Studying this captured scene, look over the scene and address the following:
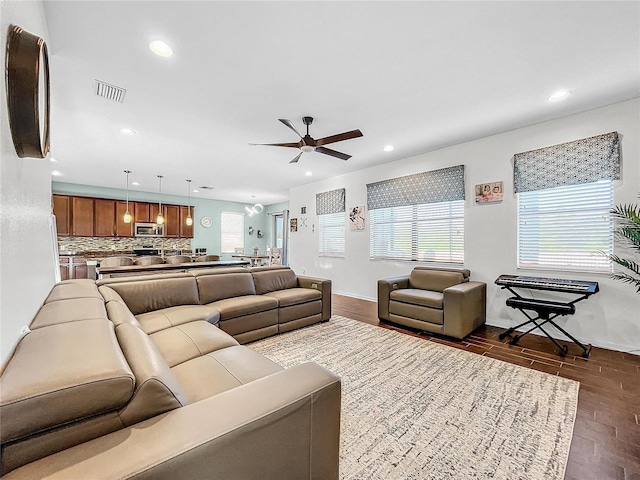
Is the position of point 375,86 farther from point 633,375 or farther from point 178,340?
point 633,375

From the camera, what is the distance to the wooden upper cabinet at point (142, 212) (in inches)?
311

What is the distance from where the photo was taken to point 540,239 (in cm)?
355

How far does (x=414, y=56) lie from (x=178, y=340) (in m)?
2.92

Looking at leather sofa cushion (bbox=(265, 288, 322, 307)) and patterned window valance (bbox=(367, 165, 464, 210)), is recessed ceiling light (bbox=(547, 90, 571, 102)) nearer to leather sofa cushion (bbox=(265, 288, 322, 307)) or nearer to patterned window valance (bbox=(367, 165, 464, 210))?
patterned window valance (bbox=(367, 165, 464, 210))

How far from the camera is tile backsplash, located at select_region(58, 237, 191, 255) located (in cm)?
700

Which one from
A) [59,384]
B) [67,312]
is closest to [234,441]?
[59,384]

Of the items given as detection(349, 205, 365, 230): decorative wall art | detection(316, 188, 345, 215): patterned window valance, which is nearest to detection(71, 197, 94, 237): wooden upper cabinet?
detection(316, 188, 345, 215): patterned window valance

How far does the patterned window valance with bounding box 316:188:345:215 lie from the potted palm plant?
164 inches

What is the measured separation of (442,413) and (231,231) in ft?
30.2

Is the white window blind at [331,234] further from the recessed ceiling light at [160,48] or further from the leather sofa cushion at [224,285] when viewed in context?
the recessed ceiling light at [160,48]

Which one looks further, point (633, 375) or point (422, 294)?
point (422, 294)

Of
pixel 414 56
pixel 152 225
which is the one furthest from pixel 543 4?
pixel 152 225

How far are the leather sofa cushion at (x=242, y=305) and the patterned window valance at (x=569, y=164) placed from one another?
361cm

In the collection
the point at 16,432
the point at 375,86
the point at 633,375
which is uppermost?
the point at 375,86
